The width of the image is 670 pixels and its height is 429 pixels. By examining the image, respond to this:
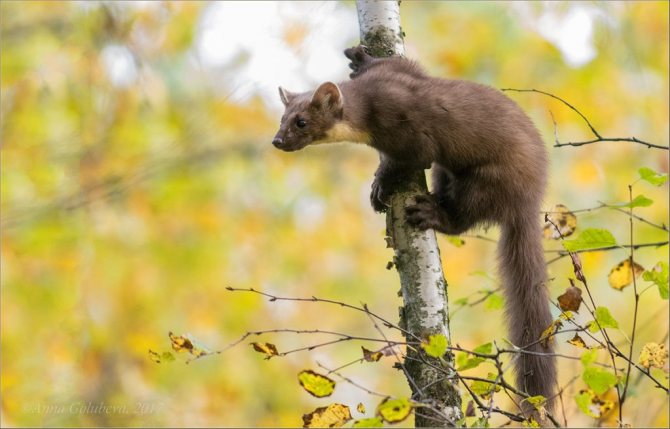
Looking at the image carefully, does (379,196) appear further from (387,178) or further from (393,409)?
(393,409)

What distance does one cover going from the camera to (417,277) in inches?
153

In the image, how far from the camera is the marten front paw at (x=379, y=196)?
15.3 ft

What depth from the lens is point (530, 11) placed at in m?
9.65

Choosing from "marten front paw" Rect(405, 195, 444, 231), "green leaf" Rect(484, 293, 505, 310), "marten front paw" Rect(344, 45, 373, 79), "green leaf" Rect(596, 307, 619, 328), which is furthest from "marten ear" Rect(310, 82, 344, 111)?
"green leaf" Rect(596, 307, 619, 328)

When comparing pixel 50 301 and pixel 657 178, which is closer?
pixel 657 178

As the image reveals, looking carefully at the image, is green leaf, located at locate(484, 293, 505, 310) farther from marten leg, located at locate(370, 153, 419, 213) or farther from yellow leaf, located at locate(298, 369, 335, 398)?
yellow leaf, located at locate(298, 369, 335, 398)

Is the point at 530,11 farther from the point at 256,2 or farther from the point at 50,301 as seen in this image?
the point at 50,301

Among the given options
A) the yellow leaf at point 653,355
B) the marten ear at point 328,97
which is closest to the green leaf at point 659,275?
the yellow leaf at point 653,355

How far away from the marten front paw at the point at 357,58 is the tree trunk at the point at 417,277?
267 mm

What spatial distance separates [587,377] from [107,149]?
9979 millimetres

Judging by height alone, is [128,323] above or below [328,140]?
above

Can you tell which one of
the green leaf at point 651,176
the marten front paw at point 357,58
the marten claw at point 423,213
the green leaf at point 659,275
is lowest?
the green leaf at point 659,275

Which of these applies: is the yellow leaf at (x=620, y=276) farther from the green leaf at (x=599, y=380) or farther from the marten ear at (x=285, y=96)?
the marten ear at (x=285, y=96)

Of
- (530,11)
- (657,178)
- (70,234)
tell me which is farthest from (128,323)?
(657,178)
